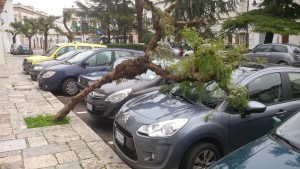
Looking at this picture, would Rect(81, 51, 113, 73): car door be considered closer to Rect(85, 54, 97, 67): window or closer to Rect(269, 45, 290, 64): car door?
Rect(85, 54, 97, 67): window

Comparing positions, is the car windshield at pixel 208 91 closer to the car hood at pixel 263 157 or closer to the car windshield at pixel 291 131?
the car windshield at pixel 291 131

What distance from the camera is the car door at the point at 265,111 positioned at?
4.16 metres

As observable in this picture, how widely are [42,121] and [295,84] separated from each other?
4693 mm

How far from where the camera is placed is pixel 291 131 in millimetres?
3178

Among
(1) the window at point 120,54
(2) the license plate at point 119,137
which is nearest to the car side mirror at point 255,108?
(2) the license plate at point 119,137

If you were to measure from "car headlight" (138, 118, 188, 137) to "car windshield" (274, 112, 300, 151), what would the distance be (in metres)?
1.10

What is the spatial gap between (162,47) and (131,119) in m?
1.87

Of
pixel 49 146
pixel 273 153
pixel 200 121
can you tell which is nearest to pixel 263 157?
pixel 273 153

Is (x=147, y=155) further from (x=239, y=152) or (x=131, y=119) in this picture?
(x=239, y=152)

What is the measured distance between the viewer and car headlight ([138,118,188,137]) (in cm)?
385

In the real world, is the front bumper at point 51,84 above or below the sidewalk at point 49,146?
above

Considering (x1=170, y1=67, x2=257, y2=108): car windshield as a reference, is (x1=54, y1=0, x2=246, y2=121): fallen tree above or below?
above

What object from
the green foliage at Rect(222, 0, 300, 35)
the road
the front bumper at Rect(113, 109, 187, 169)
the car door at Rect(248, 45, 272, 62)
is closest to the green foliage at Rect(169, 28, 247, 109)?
the front bumper at Rect(113, 109, 187, 169)

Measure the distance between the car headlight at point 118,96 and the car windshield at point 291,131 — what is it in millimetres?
3317
